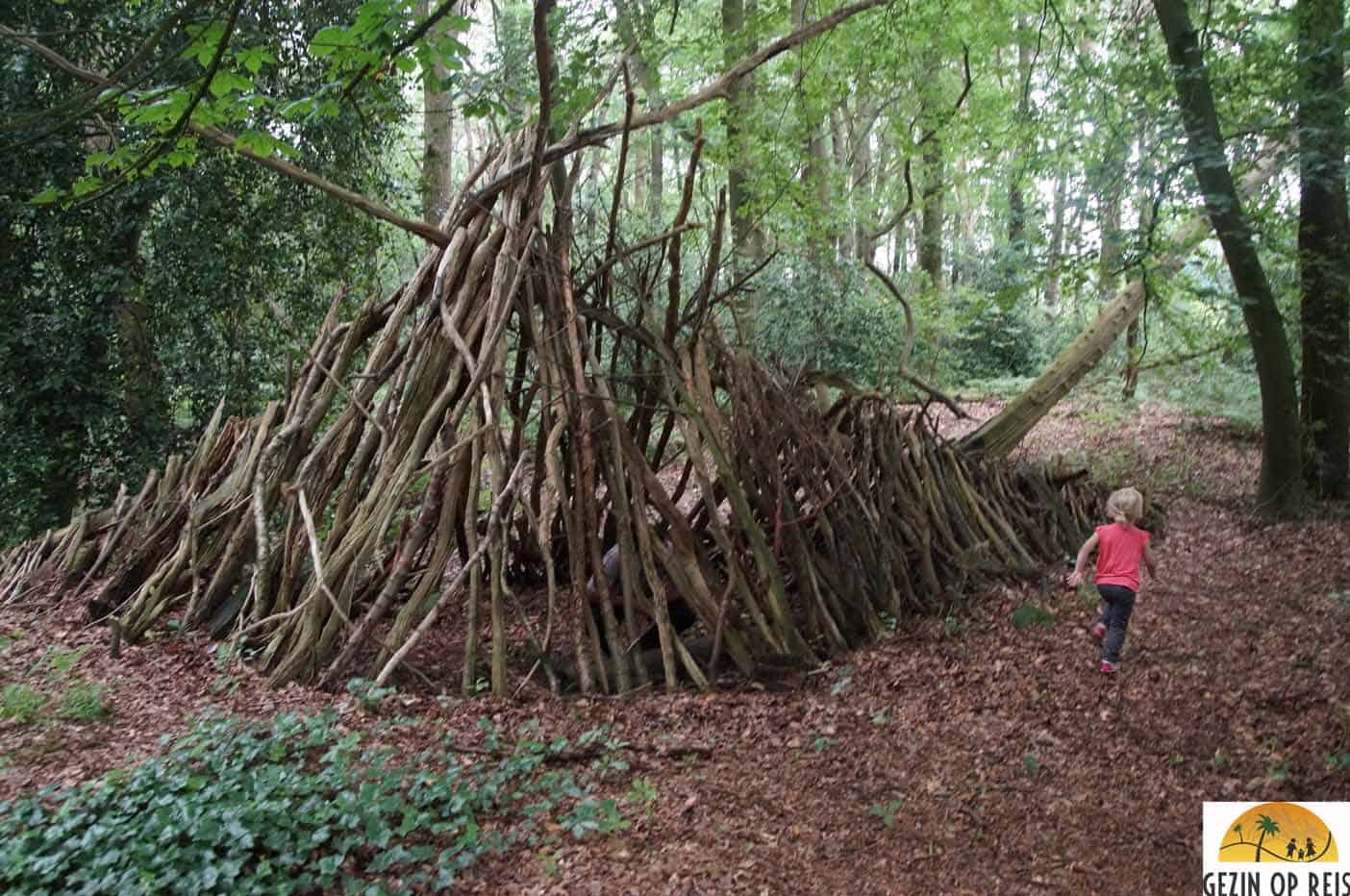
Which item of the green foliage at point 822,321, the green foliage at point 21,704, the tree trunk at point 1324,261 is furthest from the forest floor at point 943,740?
the green foliage at point 822,321

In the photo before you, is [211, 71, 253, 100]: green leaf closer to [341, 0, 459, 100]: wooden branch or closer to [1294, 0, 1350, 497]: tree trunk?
[341, 0, 459, 100]: wooden branch

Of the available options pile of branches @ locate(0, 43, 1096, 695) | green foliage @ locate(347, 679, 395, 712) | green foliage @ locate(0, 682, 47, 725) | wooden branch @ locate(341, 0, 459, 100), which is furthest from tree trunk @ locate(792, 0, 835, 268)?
green foliage @ locate(0, 682, 47, 725)

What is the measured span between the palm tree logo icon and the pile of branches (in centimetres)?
230

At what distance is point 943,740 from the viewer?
4.46 m

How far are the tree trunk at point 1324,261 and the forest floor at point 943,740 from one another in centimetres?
180

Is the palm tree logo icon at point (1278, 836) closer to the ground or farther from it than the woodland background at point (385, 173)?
closer to the ground

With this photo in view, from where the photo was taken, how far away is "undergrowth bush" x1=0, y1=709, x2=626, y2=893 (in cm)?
293

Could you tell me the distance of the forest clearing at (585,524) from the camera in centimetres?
360

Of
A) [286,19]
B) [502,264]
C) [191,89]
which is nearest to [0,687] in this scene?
[191,89]

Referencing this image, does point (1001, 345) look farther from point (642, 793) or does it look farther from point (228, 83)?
point (228, 83)

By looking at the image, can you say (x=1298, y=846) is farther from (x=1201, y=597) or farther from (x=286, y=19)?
(x=286, y=19)

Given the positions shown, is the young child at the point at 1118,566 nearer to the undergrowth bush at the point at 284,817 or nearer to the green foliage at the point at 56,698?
the undergrowth bush at the point at 284,817

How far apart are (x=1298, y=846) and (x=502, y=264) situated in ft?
15.6

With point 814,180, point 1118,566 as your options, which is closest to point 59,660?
point 1118,566
